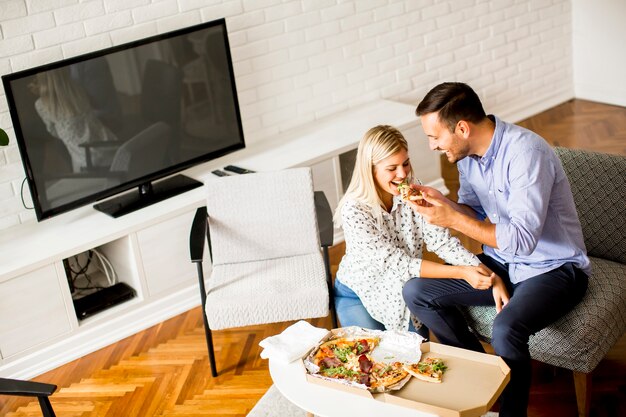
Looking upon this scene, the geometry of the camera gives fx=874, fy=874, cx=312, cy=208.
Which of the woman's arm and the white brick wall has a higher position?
the white brick wall

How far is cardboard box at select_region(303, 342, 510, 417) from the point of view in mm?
2445

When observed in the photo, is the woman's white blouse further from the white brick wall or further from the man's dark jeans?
the white brick wall

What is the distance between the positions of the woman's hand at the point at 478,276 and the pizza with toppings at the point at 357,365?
1.39 ft

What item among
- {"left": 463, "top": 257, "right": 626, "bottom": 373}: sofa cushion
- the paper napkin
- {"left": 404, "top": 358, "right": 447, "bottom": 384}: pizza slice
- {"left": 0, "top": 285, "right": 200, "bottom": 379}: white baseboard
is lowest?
{"left": 0, "top": 285, "right": 200, "bottom": 379}: white baseboard

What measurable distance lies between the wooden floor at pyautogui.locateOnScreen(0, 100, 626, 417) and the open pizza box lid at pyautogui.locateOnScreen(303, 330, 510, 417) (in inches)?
23.6

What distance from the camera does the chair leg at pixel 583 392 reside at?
2.92 meters

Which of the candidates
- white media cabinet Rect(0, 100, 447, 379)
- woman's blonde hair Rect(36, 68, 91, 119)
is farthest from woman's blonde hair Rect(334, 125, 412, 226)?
woman's blonde hair Rect(36, 68, 91, 119)

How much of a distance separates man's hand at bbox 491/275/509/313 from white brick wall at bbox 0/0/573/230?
2.15 meters

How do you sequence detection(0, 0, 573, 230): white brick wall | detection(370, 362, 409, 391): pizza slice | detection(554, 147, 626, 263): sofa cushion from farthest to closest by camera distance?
detection(0, 0, 573, 230): white brick wall < detection(554, 147, 626, 263): sofa cushion < detection(370, 362, 409, 391): pizza slice

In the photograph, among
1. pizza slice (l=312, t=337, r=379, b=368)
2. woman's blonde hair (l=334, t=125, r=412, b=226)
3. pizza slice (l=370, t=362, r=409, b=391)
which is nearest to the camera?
pizza slice (l=370, t=362, r=409, b=391)

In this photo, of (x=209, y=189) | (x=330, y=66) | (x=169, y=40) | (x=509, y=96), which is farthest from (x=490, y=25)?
(x=209, y=189)

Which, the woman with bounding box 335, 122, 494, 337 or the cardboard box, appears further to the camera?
the woman with bounding box 335, 122, 494, 337

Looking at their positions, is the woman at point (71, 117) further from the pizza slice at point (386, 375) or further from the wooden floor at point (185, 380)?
the pizza slice at point (386, 375)

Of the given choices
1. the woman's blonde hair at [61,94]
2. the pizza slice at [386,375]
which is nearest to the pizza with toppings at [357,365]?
the pizza slice at [386,375]
